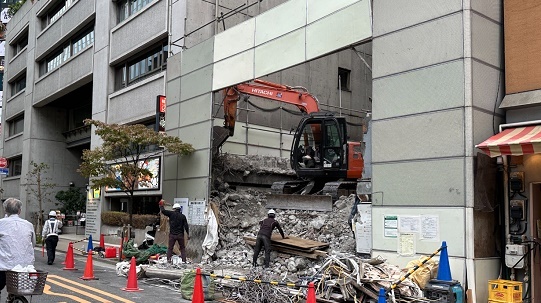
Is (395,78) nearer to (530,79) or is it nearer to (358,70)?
(530,79)

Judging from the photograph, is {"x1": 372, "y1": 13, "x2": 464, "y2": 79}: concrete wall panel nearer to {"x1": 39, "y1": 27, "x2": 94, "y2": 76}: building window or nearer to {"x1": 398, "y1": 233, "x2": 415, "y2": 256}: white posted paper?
{"x1": 398, "y1": 233, "x2": 415, "y2": 256}: white posted paper

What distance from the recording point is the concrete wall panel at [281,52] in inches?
572

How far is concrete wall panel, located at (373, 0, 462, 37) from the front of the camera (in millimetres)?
10789

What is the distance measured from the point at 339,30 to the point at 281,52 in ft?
7.54

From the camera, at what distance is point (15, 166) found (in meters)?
43.0

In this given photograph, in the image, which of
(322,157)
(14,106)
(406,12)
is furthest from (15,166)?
(406,12)

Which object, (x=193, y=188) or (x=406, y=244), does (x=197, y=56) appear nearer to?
(x=193, y=188)

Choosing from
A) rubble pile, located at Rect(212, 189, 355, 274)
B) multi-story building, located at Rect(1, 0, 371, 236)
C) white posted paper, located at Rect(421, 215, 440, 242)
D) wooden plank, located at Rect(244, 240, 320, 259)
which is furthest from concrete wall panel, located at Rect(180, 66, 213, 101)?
white posted paper, located at Rect(421, 215, 440, 242)

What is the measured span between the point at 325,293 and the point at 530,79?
556 cm

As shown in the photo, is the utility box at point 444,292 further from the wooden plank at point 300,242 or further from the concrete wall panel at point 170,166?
the concrete wall panel at point 170,166

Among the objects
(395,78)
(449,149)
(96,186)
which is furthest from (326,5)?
(96,186)

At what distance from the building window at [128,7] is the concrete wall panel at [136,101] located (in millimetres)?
3868

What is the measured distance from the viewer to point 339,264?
34.2 feet

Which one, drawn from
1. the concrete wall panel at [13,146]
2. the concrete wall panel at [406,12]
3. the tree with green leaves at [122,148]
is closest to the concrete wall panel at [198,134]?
the tree with green leaves at [122,148]
